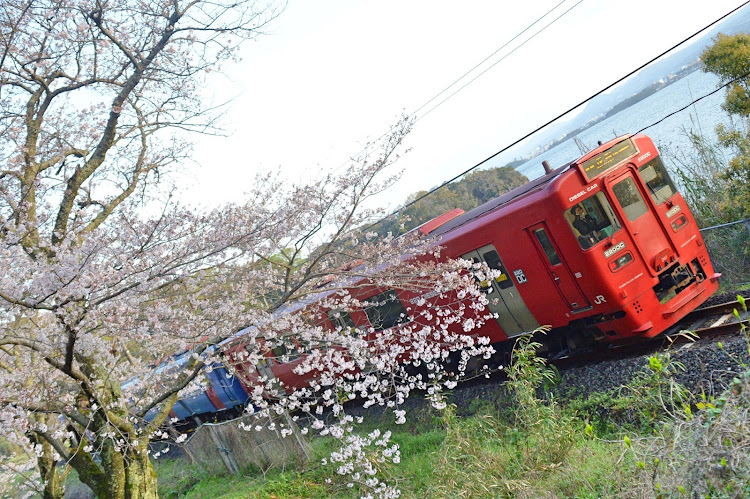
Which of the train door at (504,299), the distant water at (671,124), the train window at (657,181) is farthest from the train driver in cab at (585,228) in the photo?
the distant water at (671,124)

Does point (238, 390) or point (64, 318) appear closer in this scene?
point (64, 318)

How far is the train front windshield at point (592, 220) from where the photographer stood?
28.7 ft

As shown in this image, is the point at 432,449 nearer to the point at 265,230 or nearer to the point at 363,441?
the point at 363,441

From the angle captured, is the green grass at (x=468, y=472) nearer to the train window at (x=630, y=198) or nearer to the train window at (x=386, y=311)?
the train window at (x=386, y=311)

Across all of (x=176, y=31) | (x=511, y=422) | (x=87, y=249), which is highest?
(x=176, y=31)

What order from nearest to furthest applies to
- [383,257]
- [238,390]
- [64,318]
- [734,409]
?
[734,409], [64,318], [383,257], [238,390]

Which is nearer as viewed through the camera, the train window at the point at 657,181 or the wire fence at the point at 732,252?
the train window at the point at 657,181

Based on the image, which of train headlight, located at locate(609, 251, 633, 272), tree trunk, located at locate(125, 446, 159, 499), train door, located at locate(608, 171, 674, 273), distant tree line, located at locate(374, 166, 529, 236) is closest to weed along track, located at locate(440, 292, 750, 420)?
train door, located at locate(608, 171, 674, 273)

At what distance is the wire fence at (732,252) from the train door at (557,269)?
145 inches

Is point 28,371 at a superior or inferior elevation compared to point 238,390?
superior

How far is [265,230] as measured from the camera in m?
7.66

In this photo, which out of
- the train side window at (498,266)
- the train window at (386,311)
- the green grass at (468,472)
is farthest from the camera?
the train window at (386,311)

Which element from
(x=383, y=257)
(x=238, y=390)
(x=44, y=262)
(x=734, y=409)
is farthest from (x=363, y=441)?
(x=238, y=390)

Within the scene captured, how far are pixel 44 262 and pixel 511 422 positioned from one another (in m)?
6.15
